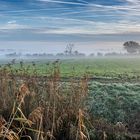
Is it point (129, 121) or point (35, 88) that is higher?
point (35, 88)

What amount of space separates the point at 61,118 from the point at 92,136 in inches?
36.3

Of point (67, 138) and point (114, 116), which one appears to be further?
point (114, 116)

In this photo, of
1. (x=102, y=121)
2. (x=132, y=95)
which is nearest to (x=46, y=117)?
(x=102, y=121)

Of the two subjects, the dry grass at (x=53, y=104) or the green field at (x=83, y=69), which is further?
the green field at (x=83, y=69)

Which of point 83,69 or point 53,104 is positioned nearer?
point 53,104

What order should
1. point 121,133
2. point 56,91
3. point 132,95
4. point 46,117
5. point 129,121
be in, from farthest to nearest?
point 132,95 → point 129,121 → point 121,133 → point 56,91 → point 46,117

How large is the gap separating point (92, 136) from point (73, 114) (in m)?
0.71

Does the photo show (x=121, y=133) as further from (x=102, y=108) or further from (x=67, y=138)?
(x=102, y=108)

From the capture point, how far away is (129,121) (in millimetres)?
11523

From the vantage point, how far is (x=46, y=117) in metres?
8.70

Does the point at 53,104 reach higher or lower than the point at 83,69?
higher

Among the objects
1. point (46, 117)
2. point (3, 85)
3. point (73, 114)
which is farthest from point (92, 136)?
point (3, 85)

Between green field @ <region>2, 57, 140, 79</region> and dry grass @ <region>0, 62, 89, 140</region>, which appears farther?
green field @ <region>2, 57, 140, 79</region>

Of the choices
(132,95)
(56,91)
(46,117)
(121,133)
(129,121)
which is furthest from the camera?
(132,95)
